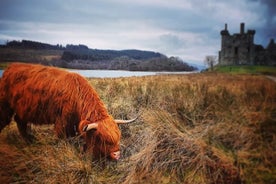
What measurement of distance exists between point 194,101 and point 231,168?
77 centimetres

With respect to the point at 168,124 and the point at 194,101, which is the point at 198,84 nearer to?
the point at 194,101

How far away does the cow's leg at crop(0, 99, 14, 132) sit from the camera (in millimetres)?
3078

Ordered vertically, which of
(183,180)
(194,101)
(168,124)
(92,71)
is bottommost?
(183,180)

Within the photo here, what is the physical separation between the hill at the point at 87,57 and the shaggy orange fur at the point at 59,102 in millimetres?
190

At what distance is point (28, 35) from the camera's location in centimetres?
325

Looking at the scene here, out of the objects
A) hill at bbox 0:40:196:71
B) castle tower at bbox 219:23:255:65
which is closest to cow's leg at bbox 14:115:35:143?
hill at bbox 0:40:196:71

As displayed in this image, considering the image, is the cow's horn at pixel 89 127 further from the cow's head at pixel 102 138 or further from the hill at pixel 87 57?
the hill at pixel 87 57

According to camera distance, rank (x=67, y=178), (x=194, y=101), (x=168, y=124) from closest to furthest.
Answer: (x=67, y=178) → (x=168, y=124) → (x=194, y=101)

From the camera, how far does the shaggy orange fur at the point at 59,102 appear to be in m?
2.84

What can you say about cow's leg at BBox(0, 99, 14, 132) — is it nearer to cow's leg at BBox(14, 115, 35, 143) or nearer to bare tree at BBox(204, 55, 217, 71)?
cow's leg at BBox(14, 115, 35, 143)

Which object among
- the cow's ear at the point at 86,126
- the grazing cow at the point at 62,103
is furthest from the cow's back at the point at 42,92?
the cow's ear at the point at 86,126

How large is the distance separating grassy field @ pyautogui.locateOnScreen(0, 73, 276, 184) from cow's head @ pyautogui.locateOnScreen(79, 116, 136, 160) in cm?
13

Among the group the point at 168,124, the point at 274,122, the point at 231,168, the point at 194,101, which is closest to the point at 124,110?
the point at 168,124

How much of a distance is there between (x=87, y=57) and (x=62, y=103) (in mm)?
653
